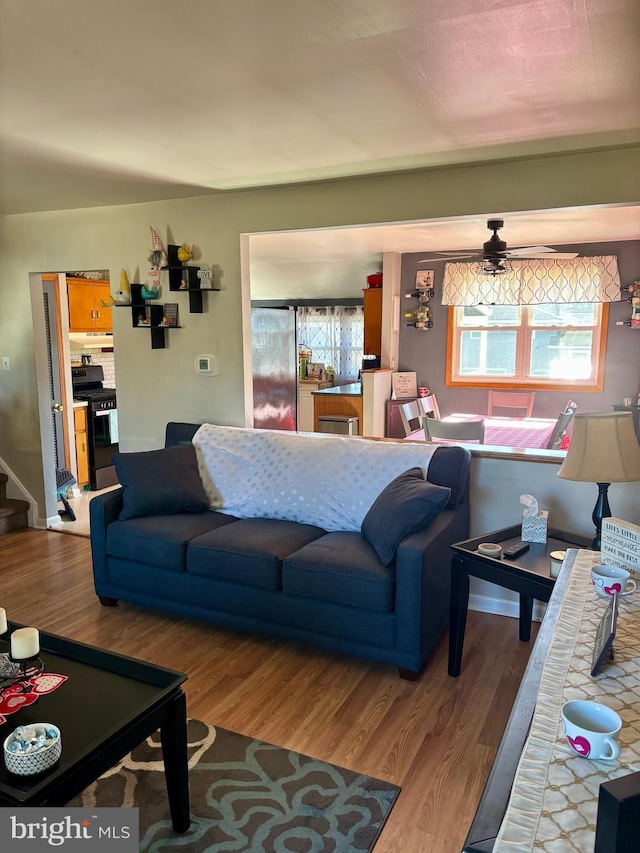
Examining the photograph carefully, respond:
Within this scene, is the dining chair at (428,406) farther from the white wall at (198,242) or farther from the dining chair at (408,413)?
the white wall at (198,242)

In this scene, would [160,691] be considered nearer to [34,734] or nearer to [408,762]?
[34,734]

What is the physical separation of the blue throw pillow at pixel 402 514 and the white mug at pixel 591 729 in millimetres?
1452

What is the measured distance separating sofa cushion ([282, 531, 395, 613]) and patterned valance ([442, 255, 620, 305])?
3785mm

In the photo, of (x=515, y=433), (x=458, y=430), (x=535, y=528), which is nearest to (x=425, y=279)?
(x=515, y=433)

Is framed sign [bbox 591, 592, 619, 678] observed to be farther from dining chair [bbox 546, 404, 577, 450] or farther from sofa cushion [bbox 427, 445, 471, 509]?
dining chair [bbox 546, 404, 577, 450]

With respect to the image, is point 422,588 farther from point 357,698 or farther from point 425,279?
point 425,279

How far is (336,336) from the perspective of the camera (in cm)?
790

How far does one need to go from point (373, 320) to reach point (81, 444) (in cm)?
315

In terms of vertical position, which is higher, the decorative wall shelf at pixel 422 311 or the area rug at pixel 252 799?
the decorative wall shelf at pixel 422 311

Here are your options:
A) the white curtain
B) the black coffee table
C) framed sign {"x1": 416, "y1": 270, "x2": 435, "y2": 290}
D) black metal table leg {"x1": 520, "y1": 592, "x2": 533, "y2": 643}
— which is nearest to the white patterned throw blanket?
black metal table leg {"x1": 520, "y1": 592, "x2": 533, "y2": 643}

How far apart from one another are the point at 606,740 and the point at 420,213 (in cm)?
272

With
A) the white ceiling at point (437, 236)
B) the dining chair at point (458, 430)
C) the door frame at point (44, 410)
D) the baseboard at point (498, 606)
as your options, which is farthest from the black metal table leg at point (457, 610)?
the door frame at point (44, 410)

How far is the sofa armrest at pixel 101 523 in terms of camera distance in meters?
3.25

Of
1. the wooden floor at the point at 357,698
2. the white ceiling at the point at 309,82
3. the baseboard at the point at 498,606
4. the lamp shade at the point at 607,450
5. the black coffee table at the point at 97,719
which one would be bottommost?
the wooden floor at the point at 357,698
